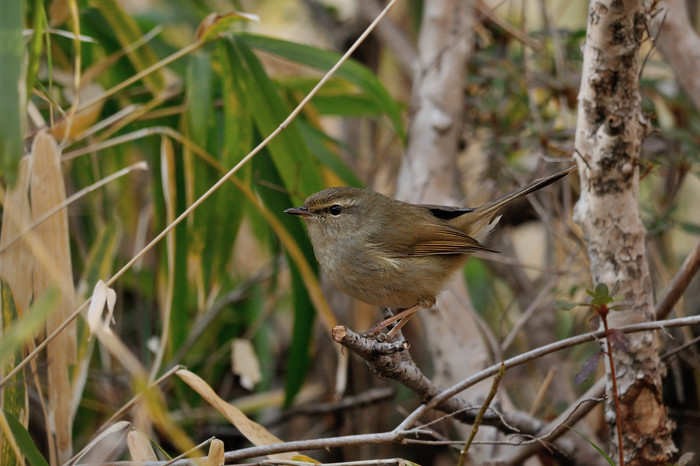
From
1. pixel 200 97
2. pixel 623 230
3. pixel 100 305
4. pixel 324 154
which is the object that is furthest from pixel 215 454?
pixel 324 154

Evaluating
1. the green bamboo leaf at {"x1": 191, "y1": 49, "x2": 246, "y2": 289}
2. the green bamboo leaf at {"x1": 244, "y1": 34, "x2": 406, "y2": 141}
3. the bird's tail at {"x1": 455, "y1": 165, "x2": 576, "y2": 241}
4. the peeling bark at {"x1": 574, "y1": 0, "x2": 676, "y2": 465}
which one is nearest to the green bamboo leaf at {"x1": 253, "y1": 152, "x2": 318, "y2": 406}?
the green bamboo leaf at {"x1": 191, "y1": 49, "x2": 246, "y2": 289}

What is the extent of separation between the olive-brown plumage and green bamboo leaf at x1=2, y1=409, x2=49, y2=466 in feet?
3.69

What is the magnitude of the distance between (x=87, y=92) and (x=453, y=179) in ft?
8.53

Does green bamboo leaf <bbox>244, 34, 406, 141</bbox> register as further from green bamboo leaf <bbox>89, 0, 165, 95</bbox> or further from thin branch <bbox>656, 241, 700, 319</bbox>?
thin branch <bbox>656, 241, 700, 319</bbox>

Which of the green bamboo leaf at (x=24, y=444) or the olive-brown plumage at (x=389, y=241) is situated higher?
the olive-brown plumage at (x=389, y=241)

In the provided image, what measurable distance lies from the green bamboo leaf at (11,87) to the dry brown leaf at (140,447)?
0.81 m

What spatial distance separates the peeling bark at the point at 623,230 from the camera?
2.06m

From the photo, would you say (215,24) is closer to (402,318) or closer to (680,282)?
(402,318)

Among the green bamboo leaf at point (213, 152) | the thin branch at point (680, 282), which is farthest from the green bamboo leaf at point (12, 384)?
the thin branch at point (680, 282)

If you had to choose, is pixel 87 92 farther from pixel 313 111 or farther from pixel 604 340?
pixel 604 340

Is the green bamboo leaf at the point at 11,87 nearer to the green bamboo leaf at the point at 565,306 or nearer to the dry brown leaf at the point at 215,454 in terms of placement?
the dry brown leaf at the point at 215,454

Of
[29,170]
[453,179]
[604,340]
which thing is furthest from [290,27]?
[604,340]

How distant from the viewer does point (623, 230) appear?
7.08 ft

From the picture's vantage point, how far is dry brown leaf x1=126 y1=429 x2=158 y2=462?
6.60ft
